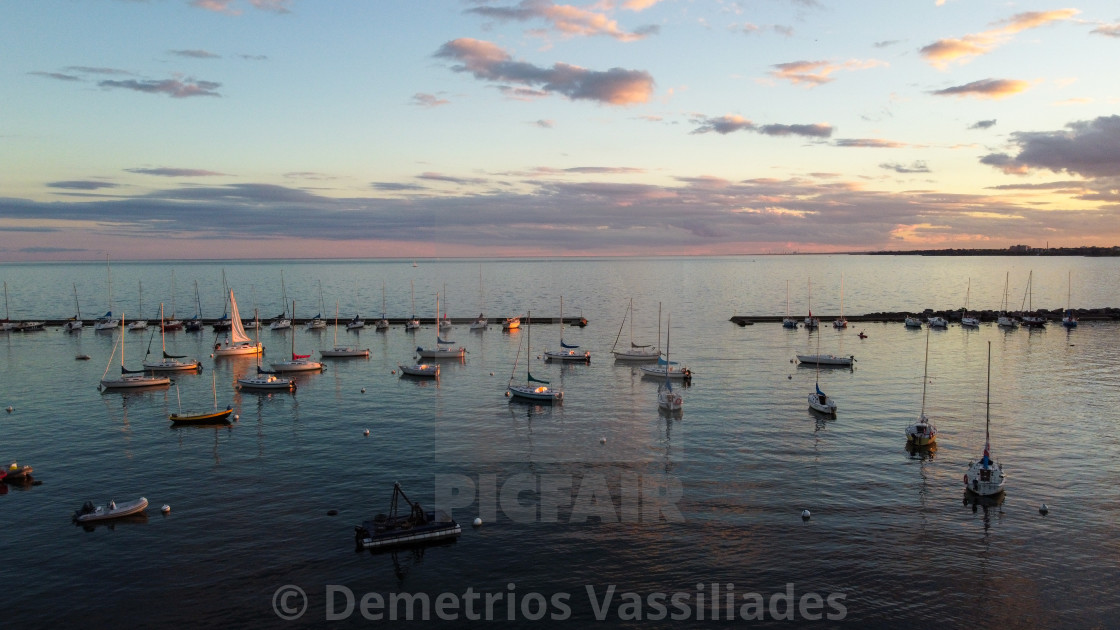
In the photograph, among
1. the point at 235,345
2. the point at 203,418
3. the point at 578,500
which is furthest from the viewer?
the point at 235,345

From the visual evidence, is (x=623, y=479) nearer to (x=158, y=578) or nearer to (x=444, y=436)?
(x=444, y=436)

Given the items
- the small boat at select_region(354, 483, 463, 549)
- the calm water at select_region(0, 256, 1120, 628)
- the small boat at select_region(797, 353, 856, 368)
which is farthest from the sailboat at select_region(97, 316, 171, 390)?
the small boat at select_region(797, 353, 856, 368)

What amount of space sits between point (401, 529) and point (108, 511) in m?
20.9

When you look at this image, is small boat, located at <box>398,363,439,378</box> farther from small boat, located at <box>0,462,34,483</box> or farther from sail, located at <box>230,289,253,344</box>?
small boat, located at <box>0,462,34,483</box>

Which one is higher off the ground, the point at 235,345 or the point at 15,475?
the point at 235,345

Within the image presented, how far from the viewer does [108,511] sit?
45000mm

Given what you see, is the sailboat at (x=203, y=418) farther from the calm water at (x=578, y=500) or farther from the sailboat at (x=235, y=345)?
the sailboat at (x=235, y=345)

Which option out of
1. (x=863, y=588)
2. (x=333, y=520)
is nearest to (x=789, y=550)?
(x=863, y=588)

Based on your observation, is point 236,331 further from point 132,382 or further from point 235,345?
point 132,382

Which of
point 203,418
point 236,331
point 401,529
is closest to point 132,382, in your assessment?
point 203,418

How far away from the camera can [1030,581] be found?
3738 cm

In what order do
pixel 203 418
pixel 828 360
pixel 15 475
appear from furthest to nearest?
pixel 828 360 → pixel 203 418 → pixel 15 475

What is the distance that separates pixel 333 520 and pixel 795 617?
96.1 feet

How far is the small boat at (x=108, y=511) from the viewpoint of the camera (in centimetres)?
4460
